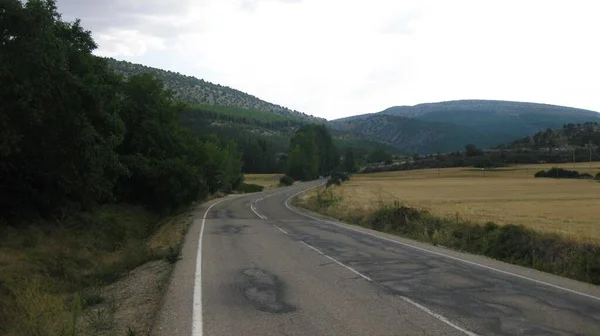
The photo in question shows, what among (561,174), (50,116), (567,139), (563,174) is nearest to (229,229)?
(50,116)

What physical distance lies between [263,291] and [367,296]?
1996mm

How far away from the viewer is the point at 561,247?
48.5 ft

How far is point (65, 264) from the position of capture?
18625 mm

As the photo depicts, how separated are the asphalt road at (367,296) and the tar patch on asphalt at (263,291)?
2 cm

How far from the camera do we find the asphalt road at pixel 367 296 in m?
7.57

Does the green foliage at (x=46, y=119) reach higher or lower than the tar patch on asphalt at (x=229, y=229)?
higher

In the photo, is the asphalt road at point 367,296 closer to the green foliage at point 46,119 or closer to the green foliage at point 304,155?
the green foliage at point 46,119

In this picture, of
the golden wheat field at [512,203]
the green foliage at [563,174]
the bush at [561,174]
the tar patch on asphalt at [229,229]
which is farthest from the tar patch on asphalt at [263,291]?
the bush at [561,174]

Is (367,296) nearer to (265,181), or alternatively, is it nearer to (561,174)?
(561,174)

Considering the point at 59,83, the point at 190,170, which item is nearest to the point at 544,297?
the point at 59,83

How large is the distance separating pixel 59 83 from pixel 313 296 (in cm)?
1448

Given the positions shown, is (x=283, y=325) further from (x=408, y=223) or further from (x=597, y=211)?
(x=597, y=211)

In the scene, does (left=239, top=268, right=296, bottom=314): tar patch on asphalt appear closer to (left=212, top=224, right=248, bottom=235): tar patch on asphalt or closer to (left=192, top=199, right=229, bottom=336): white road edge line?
(left=192, top=199, right=229, bottom=336): white road edge line

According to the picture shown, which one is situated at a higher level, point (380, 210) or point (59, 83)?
point (59, 83)
